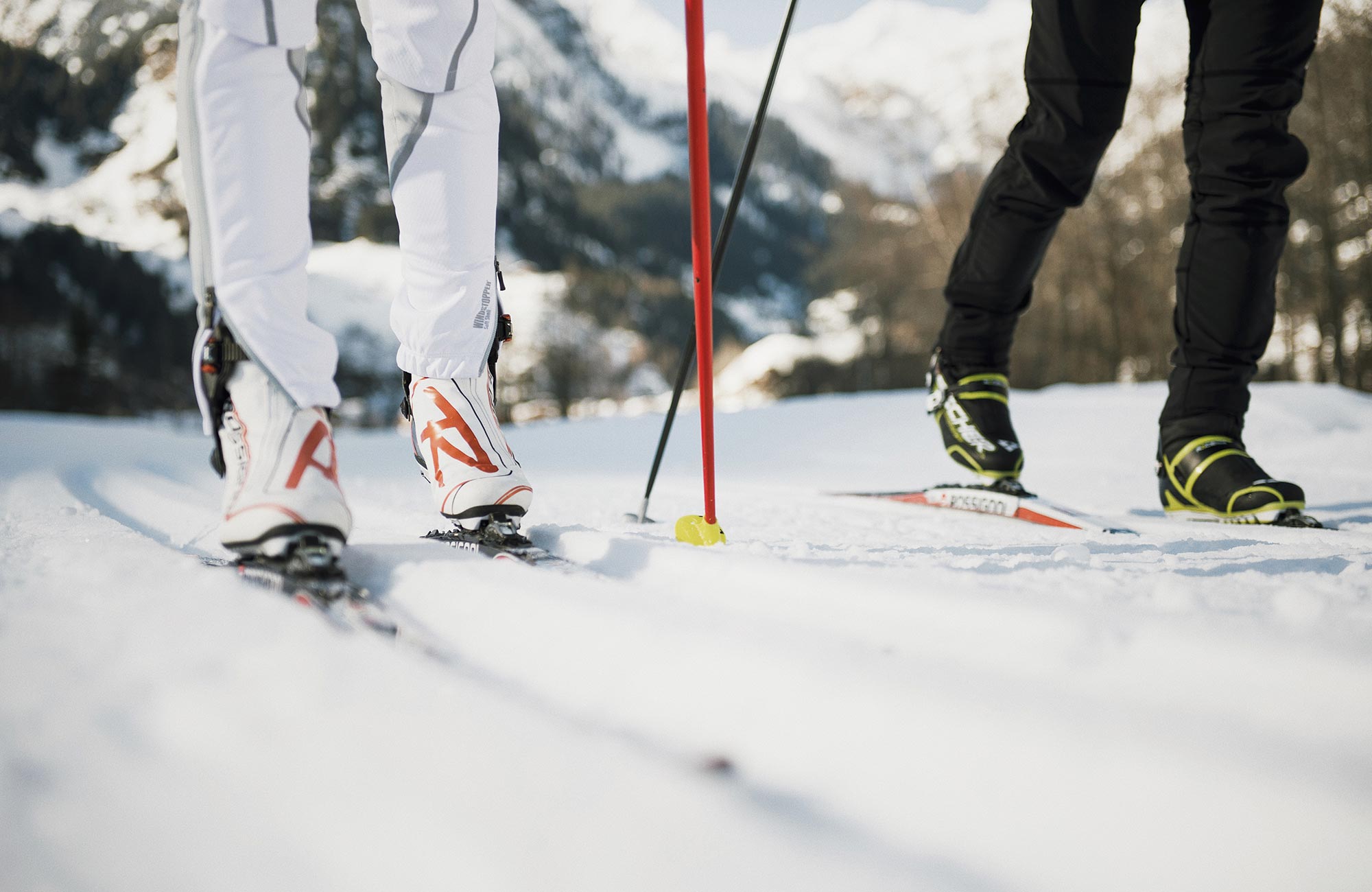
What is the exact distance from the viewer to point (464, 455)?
1.06 meters

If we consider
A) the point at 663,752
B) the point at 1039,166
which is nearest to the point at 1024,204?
the point at 1039,166

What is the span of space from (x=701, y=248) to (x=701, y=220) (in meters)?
0.05

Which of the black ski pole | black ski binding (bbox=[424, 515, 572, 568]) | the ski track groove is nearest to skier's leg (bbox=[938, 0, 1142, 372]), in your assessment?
the black ski pole

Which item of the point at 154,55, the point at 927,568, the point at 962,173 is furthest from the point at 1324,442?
the point at 154,55

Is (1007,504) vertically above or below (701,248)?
below

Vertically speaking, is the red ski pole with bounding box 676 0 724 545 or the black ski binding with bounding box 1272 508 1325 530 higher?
the red ski pole with bounding box 676 0 724 545

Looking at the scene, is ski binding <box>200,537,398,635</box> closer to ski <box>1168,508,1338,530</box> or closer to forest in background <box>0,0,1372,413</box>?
ski <box>1168,508,1338,530</box>

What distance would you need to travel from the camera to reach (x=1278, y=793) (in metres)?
0.35

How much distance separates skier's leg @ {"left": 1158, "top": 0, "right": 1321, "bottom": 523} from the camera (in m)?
1.34

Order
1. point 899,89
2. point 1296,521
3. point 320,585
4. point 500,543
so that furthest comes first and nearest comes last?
point 899,89 → point 1296,521 → point 500,543 → point 320,585

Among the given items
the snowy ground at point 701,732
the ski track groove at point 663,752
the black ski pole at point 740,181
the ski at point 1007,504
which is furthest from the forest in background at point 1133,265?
the ski track groove at point 663,752

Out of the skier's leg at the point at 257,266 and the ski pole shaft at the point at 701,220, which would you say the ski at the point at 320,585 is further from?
the ski pole shaft at the point at 701,220

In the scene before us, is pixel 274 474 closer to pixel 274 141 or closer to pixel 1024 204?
pixel 274 141

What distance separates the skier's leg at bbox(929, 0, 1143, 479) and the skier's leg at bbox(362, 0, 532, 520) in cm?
104
